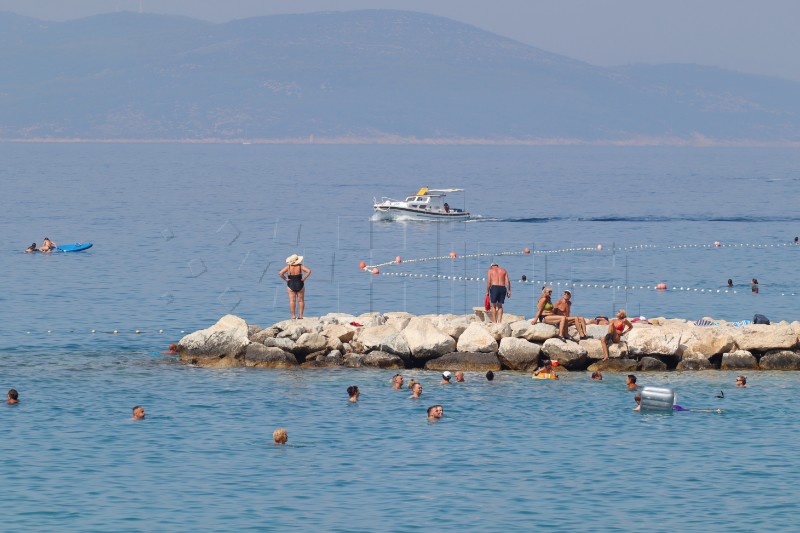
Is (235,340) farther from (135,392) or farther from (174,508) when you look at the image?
(174,508)

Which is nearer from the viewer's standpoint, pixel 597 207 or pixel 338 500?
pixel 338 500

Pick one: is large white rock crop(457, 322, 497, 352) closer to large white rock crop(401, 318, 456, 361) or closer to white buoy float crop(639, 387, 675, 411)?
large white rock crop(401, 318, 456, 361)

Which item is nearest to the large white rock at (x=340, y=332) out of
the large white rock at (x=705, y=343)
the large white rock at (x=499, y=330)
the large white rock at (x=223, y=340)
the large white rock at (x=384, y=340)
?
the large white rock at (x=384, y=340)

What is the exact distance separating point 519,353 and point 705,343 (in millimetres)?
6032

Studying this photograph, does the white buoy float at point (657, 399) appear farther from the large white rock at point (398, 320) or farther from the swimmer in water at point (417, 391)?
the large white rock at point (398, 320)

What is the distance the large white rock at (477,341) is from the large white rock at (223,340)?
7043 mm

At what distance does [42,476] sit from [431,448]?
32.0 feet

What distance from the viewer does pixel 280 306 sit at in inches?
2506

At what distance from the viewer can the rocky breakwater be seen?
146 feet

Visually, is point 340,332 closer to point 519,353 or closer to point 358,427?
point 519,353

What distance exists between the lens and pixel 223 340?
46.0 meters

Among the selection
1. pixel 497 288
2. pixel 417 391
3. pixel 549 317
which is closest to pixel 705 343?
pixel 549 317

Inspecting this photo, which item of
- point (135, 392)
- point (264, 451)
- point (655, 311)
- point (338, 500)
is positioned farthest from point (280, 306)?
point (338, 500)

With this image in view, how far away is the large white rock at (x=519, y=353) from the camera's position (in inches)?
1742
